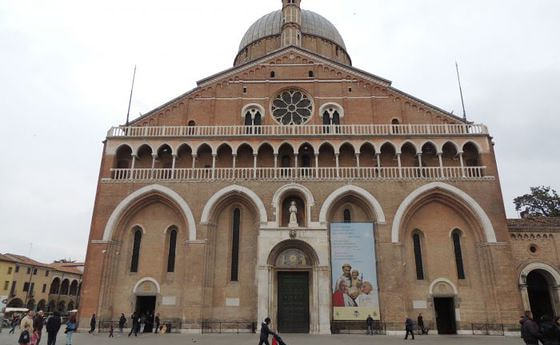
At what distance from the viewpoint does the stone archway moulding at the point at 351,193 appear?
20.4 meters

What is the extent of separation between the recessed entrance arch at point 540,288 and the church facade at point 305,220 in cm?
11

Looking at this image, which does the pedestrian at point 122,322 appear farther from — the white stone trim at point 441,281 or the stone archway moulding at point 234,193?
the white stone trim at point 441,281

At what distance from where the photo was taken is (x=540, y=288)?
71.3 ft

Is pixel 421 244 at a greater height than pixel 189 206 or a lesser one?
lesser

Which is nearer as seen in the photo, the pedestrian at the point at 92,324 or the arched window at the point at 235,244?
the pedestrian at the point at 92,324

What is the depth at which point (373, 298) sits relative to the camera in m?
19.2

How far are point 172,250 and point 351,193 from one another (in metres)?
10.2

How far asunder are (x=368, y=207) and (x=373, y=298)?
15.3 ft

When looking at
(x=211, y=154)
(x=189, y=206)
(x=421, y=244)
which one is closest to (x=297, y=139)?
(x=211, y=154)

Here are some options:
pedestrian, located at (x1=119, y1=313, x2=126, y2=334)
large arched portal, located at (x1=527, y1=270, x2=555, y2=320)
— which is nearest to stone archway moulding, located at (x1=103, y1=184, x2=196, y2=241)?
pedestrian, located at (x1=119, y1=313, x2=126, y2=334)

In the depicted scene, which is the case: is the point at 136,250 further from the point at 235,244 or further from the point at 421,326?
the point at 421,326

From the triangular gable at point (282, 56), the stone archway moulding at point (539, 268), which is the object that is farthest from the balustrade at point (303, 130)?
the stone archway moulding at point (539, 268)

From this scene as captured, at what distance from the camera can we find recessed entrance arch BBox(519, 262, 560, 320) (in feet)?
67.4

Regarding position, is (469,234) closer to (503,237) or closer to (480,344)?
(503,237)
